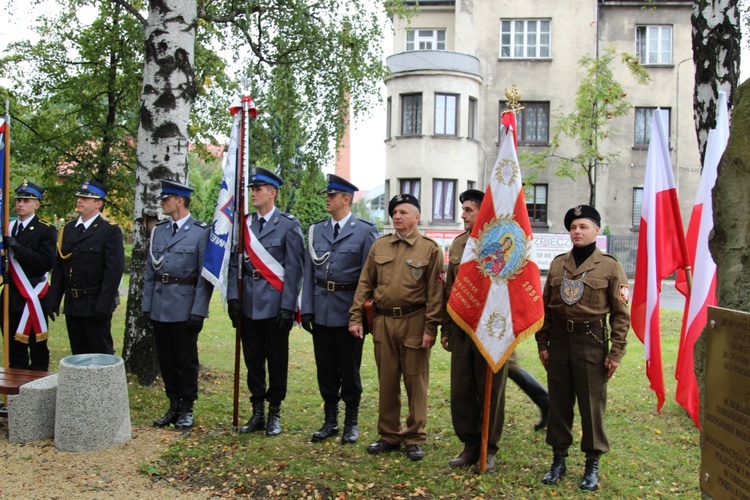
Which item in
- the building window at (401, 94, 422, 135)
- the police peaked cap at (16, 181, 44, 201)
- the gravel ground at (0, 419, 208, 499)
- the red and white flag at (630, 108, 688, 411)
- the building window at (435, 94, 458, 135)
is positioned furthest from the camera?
the building window at (401, 94, 422, 135)

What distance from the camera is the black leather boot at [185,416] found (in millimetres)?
6246

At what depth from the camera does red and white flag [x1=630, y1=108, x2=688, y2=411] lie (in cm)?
525

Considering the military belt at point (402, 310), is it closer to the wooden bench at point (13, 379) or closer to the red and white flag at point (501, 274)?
the red and white flag at point (501, 274)

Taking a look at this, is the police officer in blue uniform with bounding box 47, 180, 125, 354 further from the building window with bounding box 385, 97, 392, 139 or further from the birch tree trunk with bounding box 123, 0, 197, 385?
the building window with bounding box 385, 97, 392, 139

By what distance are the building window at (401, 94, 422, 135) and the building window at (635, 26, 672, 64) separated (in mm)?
10034

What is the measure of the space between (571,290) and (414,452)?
183cm

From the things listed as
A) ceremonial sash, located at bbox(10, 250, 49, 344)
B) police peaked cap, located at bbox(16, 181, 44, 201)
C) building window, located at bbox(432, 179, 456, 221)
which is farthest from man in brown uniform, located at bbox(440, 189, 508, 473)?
building window, located at bbox(432, 179, 456, 221)

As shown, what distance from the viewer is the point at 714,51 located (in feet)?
22.4

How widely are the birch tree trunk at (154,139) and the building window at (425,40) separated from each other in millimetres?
23254

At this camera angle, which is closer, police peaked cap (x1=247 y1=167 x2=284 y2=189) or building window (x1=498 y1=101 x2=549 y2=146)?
police peaked cap (x1=247 y1=167 x2=284 y2=189)

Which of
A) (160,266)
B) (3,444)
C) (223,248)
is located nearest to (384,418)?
(223,248)

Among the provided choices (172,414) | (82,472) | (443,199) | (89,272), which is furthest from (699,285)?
(443,199)

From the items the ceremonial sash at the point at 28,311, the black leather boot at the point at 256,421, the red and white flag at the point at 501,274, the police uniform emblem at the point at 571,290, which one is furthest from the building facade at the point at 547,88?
the police uniform emblem at the point at 571,290

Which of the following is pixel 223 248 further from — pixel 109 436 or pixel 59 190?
pixel 59 190
